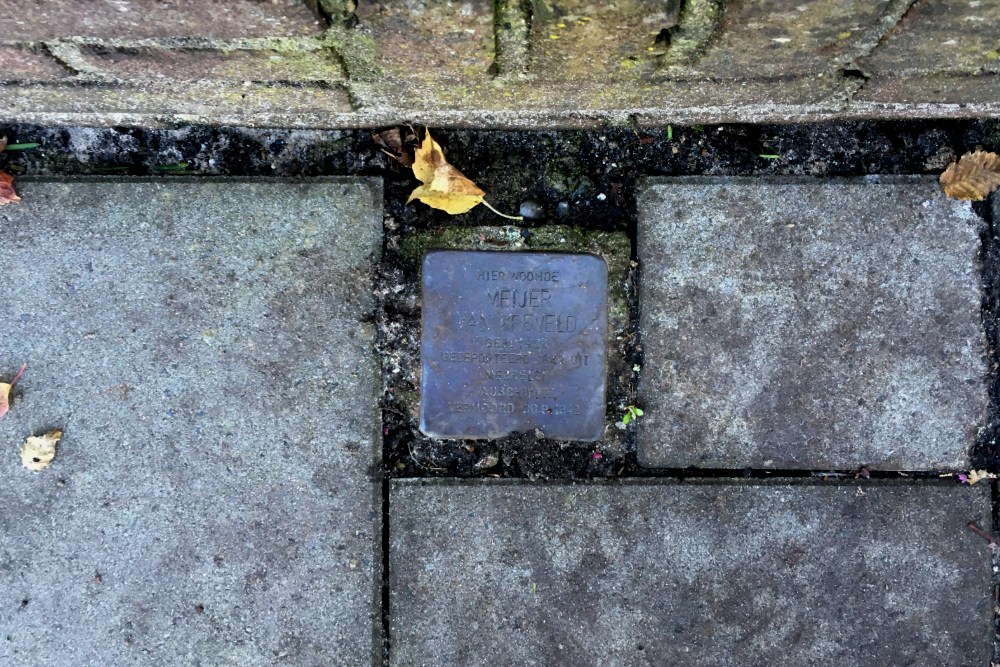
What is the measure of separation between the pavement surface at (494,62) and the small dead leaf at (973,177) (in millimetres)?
127

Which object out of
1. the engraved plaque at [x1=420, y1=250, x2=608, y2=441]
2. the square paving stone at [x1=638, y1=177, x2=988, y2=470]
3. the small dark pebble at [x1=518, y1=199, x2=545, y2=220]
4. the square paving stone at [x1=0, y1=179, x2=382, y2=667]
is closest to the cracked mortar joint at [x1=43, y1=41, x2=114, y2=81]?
the square paving stone at [x1=0, y1=179, x2=382, y2=667]

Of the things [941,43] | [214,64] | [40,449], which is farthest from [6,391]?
[941,43]

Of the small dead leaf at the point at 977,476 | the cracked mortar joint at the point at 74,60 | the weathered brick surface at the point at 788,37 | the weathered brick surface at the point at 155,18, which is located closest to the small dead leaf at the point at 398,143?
the weathered brick surface at the point at 155,18

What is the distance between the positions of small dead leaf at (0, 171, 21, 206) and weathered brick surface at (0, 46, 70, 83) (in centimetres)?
36

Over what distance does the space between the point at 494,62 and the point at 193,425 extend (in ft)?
4.42

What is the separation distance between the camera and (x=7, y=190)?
1894mm

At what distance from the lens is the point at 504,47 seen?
145 cm

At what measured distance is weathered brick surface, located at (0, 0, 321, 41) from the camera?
1.27 m

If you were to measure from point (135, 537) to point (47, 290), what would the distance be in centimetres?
78

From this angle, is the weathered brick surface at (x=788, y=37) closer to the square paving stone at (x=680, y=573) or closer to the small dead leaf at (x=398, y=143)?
the small dead leaf at (x=398, y=143)

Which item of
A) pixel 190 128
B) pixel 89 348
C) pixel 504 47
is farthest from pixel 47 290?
pixel 504 47

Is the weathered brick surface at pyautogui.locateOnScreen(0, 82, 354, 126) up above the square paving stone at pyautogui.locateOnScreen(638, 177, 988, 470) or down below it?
above

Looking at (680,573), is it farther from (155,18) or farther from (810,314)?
(155,18)

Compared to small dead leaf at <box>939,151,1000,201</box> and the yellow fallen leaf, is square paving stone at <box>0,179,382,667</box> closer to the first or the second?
the yellow fallen leaf
